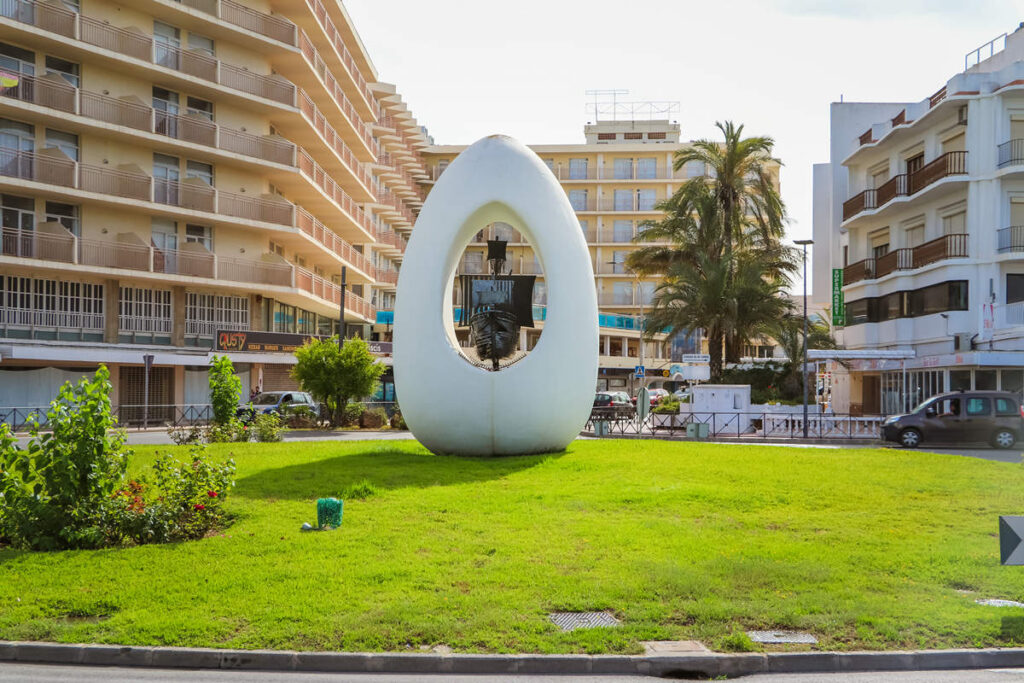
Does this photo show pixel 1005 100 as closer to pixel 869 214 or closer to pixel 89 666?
pixel 869 214

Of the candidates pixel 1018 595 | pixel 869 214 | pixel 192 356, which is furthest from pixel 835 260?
pixel 1018 595

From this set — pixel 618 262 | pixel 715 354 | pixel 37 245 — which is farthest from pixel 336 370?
pixel 618 262

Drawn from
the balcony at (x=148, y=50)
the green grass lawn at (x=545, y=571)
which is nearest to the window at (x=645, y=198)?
the balcony at (x=148, y=50)

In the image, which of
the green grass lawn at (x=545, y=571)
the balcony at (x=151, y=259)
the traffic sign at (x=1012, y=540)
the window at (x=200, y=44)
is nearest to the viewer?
the green grass lawn at (x=545, y=571)

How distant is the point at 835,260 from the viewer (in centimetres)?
5253

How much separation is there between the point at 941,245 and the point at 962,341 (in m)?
3.93

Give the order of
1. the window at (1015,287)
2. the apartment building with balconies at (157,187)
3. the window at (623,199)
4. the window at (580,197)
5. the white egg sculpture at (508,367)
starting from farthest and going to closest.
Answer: the window at (580,197) → the window at (623,199) → the window at (1015,287) → the apartment building with balconies at (157,187) → the white egg sculpture at (508,367)

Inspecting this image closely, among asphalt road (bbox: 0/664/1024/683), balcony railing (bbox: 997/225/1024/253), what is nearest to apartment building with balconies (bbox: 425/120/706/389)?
balcony railing (bbox: 997/225/1024/253)

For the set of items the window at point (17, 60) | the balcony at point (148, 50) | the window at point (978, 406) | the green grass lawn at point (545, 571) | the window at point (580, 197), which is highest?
the window at point (580, 197)

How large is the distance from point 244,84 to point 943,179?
2874 centimetres

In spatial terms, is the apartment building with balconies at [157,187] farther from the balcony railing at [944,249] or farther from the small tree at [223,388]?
the balcony railing at [944,249]

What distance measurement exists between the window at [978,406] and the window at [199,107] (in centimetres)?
3115

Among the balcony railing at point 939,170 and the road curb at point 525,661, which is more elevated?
the balcony railing at point 939,170

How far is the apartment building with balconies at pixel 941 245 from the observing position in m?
34.5
